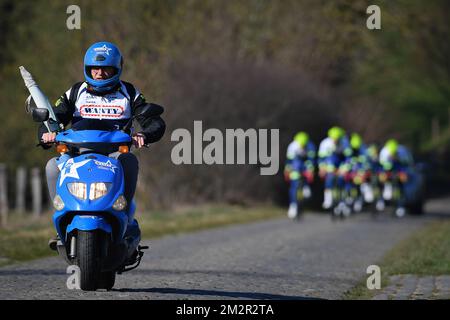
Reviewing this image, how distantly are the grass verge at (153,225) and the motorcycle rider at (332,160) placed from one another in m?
1.77

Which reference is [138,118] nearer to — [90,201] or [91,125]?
[91,125]

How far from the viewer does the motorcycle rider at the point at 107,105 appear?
352 inches

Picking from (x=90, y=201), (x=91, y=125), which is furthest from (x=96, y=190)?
(x=91, y=125)

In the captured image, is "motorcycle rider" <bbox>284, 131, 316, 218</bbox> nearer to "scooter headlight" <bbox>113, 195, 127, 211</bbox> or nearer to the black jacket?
the black jacket

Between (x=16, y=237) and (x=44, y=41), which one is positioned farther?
(x=44, y=41)

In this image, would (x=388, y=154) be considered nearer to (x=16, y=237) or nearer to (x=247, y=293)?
(x=16, y=237)

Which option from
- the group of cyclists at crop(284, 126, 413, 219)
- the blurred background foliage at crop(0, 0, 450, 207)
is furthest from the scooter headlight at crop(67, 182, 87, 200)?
the blurred background foliage at crop(0, 0, 450, 207)

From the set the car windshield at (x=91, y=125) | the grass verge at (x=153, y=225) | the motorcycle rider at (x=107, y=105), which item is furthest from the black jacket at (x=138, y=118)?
the grass verge at (x=153, y=225)

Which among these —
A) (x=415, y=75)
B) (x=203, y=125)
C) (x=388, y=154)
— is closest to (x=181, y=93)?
(x=203, y=125)

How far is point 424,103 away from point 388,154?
1087 inches

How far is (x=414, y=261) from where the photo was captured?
42.6 feet
